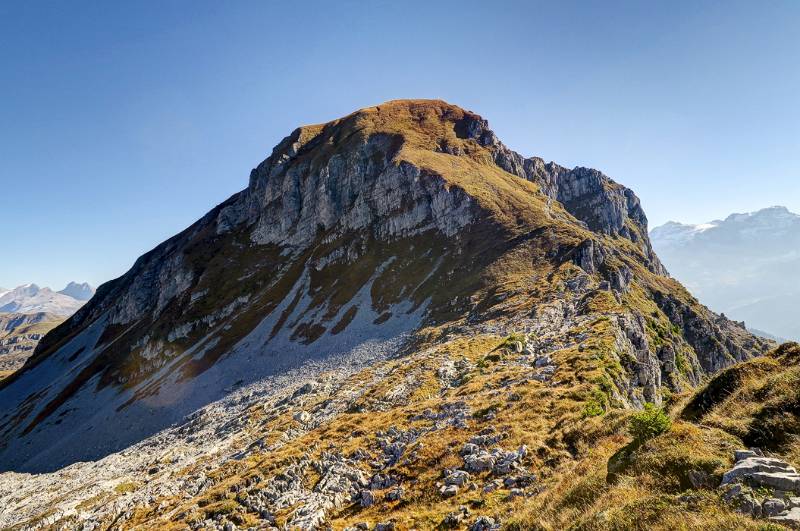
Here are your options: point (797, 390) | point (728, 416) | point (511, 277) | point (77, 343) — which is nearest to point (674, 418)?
point (728, 416)

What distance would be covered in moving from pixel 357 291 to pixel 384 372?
41.1 m

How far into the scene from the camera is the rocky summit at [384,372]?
16750 mm

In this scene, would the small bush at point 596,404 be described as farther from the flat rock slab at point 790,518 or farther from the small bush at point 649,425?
the flat rock slab at point 790,518

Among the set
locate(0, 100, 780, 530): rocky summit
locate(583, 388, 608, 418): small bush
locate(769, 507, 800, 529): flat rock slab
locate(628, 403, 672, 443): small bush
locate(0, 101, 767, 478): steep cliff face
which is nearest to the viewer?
locate(769, 507, 800, 529): flat rock slab

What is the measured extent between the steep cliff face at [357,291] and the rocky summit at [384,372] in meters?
0.63

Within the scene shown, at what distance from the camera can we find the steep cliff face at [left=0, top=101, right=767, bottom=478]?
58219 mm

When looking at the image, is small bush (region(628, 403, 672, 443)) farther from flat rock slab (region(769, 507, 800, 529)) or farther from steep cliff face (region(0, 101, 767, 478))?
steep cliff face (region(0, 101, 767, 478))

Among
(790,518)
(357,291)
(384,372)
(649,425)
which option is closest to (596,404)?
(649,425)

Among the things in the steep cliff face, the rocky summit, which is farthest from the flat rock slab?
the steep cliff face

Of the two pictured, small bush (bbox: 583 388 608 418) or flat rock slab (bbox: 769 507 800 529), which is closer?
flat rock slab (bbox: 769 507 800 529)

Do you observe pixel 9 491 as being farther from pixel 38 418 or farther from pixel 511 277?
pixel 511 277

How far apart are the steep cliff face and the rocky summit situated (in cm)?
63

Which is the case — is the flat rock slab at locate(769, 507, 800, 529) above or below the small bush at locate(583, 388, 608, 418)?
above

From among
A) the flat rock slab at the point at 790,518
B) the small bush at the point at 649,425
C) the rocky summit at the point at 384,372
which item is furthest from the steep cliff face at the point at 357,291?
the flat rock slab at the point at 790,518
